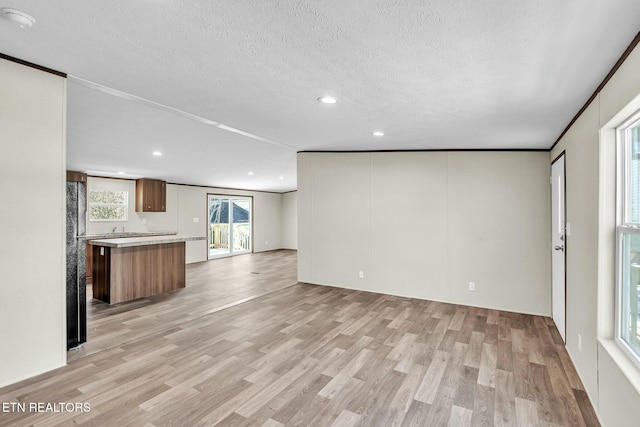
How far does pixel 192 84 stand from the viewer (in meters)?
2.56

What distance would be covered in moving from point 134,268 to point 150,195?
10.8ft

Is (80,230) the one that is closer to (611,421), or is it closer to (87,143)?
(87,143)

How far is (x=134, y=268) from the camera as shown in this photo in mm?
4855

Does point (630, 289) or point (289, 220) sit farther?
point (289, 220)

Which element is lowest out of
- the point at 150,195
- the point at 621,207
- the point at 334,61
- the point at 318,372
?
the point at 318,372

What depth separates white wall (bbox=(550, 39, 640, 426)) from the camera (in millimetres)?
1693

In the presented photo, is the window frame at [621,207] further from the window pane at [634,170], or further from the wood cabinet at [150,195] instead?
the wood cabinet at [150,195]

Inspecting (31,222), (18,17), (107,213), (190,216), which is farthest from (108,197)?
(18,17)

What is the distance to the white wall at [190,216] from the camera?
7.38 metres

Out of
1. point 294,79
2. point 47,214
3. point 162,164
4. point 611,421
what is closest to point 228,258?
point 162,164

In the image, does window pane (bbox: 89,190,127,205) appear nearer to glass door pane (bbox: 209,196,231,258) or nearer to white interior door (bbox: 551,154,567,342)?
glass door pane (bbox: 209,196,231,258)

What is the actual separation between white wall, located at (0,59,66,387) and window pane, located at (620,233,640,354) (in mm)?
3868

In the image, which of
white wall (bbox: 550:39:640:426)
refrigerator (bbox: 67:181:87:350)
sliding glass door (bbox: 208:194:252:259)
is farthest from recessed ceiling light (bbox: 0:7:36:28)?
sliding glass door (bbox: 208:194:252:259)

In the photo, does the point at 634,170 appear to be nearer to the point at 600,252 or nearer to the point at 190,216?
the point at 600,252
